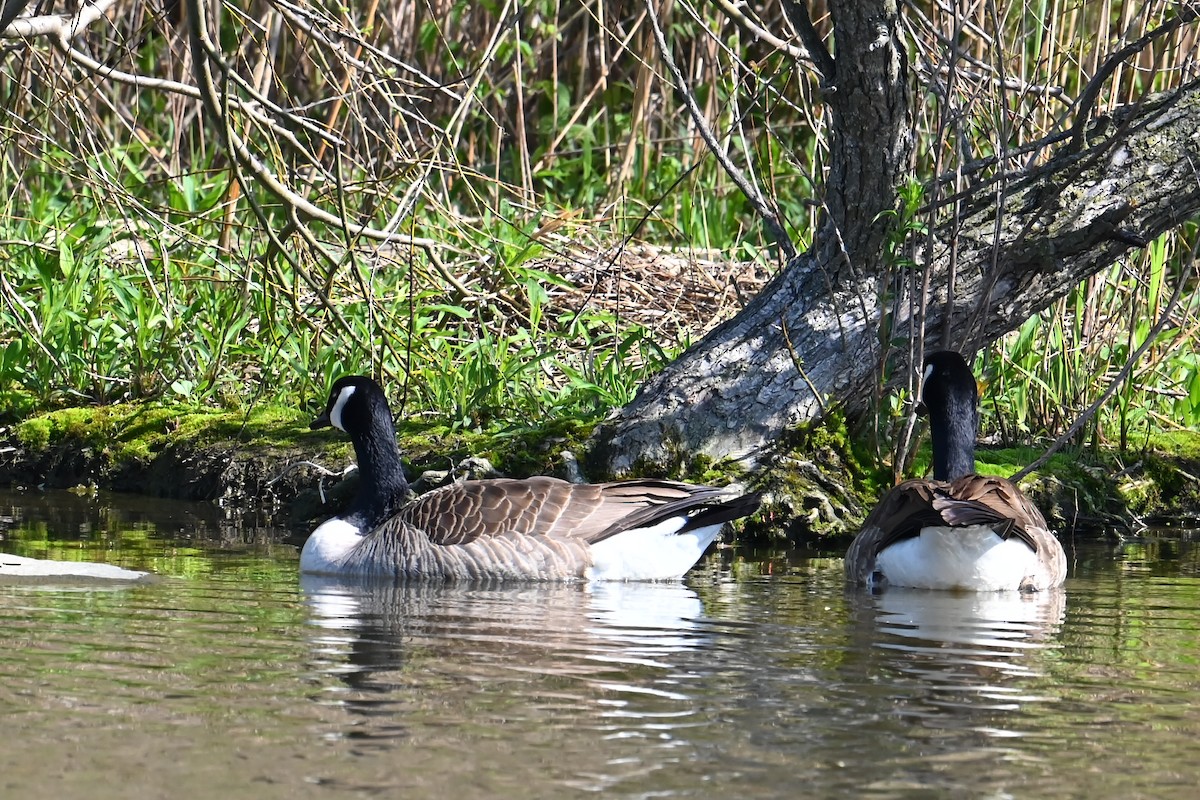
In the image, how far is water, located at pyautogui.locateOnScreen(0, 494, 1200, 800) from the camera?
3559 mm

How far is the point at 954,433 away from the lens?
760 centimetres

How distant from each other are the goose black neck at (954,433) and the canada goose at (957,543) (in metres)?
0.53

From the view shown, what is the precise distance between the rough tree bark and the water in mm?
1536

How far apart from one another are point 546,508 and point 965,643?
2397 millimetres

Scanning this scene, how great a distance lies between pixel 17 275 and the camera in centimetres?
1033

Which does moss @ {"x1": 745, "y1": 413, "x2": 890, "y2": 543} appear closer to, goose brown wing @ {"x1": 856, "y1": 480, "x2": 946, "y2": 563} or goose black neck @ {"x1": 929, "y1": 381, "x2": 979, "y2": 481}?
goose black neck @ {"x1": 929, "y1": 381, "x2": 979, "y2": 481}

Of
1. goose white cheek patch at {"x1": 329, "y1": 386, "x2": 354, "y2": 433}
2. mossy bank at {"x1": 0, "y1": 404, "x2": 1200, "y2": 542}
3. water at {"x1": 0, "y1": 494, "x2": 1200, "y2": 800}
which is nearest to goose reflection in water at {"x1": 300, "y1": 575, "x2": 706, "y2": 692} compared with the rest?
water at {"x1": 0, "y1": 494, "x2": 1200, "y2": 800}

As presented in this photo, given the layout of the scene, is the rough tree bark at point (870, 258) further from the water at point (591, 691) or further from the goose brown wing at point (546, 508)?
the water at point (591, 691)

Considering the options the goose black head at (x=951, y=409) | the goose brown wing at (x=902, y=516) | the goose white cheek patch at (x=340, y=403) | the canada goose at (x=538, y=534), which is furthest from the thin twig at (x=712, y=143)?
the goose white cheek patch at (x=340, y=403)

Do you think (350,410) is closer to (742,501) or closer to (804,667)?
(742,501)

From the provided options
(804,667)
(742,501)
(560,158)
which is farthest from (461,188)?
(804,667)

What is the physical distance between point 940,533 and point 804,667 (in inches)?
85.6

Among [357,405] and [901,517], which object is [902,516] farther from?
[357,405]

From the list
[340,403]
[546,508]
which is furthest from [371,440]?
[546,508]
